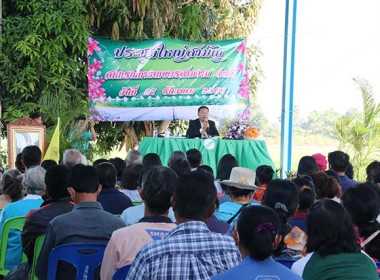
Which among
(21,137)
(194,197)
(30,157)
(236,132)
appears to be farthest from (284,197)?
(236,132)

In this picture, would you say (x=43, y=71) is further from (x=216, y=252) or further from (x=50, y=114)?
(x=216, y=252)

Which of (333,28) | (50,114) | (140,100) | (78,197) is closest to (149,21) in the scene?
(140,100)

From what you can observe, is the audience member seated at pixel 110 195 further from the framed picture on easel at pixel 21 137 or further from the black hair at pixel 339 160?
the framed picture on easel at pixel 21 137

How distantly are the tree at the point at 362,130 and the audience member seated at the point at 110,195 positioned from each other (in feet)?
26.0

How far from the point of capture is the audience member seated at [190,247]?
9.21 ft

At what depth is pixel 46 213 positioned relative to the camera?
4.25 m

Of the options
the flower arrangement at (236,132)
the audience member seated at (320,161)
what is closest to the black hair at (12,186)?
the audience member seated at (320,161)

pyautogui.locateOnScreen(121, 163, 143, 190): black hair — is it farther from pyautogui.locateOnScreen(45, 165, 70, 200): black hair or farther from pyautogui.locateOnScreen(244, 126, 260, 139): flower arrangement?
pyautogui.locateOnScreen(244, 126, 260, 139): flower arrangement

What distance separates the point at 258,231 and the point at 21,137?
7.48 meters

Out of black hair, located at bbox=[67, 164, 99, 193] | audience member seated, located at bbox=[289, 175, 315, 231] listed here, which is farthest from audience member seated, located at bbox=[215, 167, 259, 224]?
black hair, located at bbox=[67, 164, 99, 193]

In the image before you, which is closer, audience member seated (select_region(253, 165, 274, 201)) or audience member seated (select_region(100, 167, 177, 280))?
audience member seated (select_region(100, 167, 177, 280))

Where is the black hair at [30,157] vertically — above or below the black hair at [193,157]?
above

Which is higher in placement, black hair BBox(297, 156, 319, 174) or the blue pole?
the blue pole

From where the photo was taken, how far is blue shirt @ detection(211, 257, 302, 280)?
2631 millimetres
